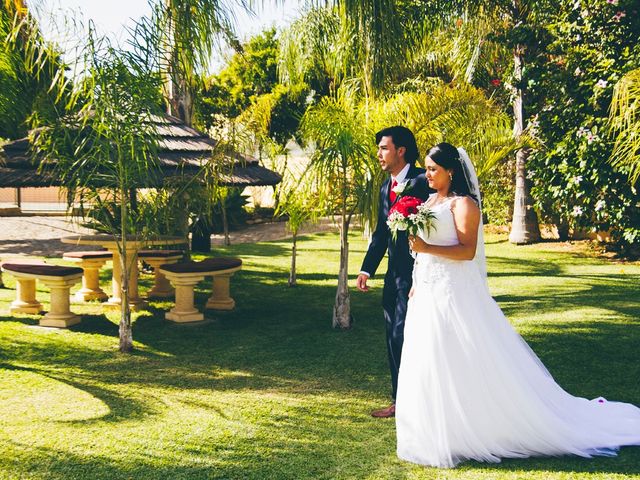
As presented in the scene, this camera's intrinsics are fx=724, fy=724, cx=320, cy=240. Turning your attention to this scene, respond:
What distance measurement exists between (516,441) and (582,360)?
2809 millimetres

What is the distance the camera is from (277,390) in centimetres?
623

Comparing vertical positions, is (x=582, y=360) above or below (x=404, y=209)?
below

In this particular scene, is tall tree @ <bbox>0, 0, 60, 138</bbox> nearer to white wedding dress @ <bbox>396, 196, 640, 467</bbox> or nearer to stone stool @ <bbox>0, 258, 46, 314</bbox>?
stone stool @ <bbox>0, 258, 46, 314</bbox>

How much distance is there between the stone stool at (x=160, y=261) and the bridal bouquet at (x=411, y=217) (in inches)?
262

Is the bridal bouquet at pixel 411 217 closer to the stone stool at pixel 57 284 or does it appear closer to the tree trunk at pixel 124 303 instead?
the tree trunk at pixel 124 303

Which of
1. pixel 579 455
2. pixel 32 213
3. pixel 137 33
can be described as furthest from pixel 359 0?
pixel 32 213

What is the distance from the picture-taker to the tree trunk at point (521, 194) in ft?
54.3

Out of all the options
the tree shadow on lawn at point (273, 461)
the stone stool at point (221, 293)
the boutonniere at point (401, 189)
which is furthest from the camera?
the stone stool at point (221, 293)

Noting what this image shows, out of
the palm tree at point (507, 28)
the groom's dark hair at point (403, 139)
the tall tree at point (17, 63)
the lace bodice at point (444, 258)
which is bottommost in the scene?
the lace bodice at point (444, 258)

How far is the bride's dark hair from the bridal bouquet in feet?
0.85

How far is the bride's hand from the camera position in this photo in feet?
15.4

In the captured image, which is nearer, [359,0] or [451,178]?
[451,178]

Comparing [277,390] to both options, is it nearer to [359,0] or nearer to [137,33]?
[137,33]

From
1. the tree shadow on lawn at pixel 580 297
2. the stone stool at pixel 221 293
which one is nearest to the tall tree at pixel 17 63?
the stone stool at pixel 221 293
